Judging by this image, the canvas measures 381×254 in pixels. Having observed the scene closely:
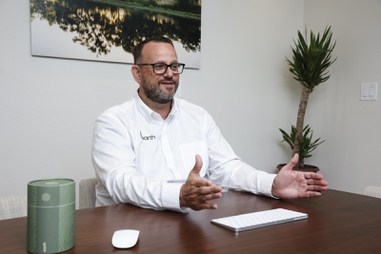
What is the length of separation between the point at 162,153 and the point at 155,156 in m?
0.04

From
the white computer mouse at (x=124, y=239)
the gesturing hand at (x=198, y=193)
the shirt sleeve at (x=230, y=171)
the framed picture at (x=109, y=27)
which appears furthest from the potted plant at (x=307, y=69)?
the white computer mouse at (x=124, y=239)

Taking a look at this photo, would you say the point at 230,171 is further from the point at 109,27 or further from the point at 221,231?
the point at 109,27

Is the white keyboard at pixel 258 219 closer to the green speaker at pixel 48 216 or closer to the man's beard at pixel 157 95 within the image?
the green speaker at pixel 48 216

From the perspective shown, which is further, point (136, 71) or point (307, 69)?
point (307, 69)

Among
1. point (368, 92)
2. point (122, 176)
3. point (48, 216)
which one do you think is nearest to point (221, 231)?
point (48, 216)

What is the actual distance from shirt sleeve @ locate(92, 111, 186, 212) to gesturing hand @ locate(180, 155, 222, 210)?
1.9 inches

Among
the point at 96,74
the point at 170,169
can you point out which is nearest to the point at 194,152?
the point at 170,169

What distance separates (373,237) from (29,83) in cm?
209

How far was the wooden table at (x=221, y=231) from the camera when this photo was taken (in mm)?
881

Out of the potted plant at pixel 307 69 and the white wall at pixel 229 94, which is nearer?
the white wall at pixel 229 94

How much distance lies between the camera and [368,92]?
2969 mm

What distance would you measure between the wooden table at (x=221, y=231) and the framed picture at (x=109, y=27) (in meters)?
1.46

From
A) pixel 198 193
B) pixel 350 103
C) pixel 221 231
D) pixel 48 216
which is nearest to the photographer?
pixel 48 216

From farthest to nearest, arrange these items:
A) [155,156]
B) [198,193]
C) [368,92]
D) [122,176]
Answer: [368,92] < [155,156] < [122,176] < [198,193]
